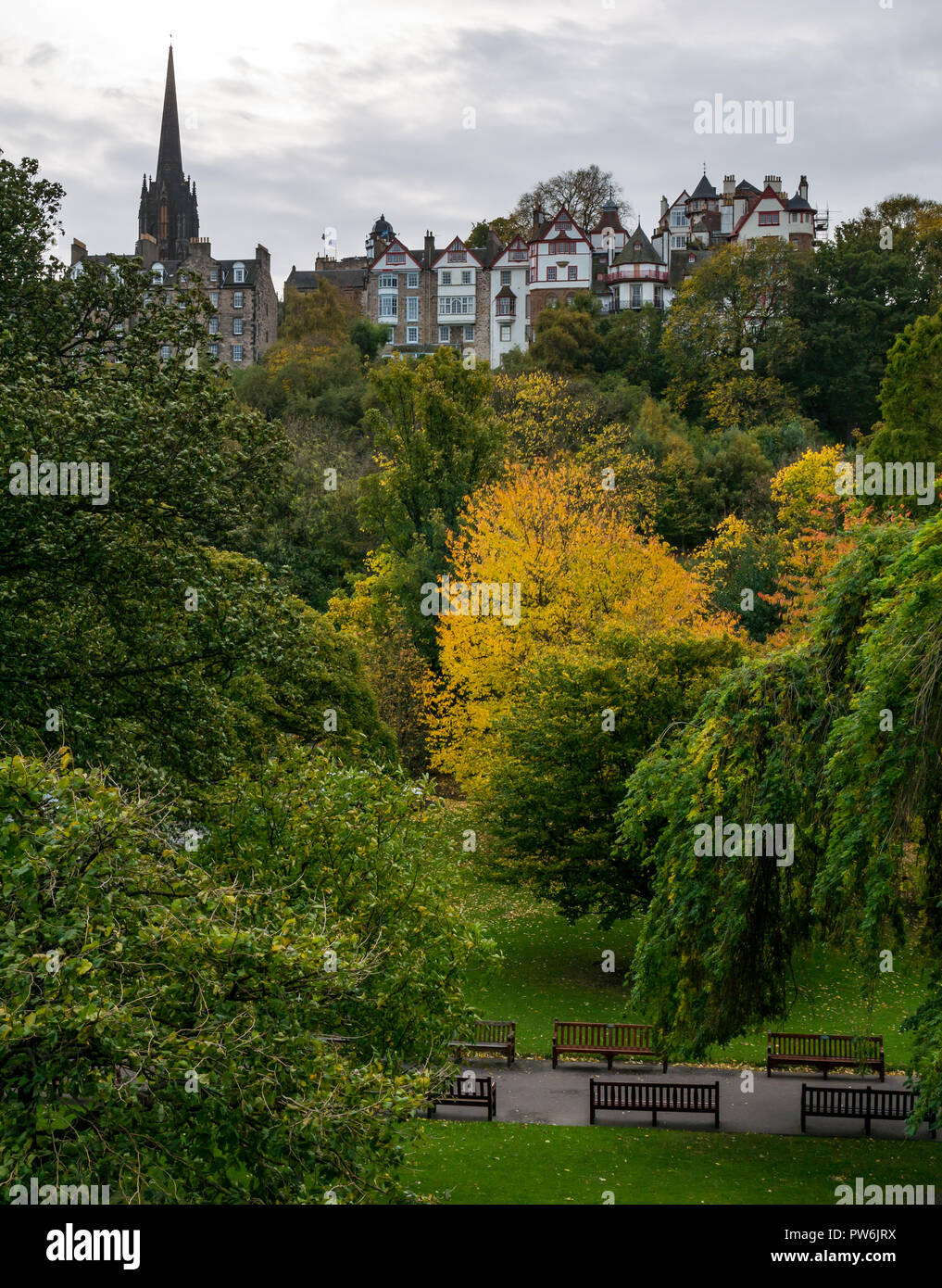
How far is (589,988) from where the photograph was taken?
90.4 ft

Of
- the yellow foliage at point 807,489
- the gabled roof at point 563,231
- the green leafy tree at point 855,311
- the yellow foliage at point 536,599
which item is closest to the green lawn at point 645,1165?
the yellow foliage at point 536,599

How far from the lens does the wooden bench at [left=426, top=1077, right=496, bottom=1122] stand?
19438 mm

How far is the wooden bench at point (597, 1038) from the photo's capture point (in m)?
22.2

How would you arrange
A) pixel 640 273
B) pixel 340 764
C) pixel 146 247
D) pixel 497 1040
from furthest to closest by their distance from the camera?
1. pixel 146 247
2. pixel 640 273
3. pixel 497 1040
4. pixel 340 764

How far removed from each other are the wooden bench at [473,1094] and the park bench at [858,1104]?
472 centimetres

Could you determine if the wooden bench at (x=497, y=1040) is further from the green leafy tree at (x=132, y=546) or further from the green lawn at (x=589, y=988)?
the green leafy tree at (x=132, y=546)

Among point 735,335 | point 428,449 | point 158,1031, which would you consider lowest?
point 158,1031

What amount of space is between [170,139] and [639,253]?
61809 millimetres

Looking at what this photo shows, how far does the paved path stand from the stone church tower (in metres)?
119

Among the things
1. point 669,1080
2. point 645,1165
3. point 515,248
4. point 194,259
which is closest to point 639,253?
point 515,248

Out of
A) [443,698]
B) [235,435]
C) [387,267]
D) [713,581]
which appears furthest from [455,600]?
[387,267]

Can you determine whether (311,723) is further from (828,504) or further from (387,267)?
(387,267)

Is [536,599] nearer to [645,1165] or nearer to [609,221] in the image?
[645,1165]

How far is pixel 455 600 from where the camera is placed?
1436 inches
